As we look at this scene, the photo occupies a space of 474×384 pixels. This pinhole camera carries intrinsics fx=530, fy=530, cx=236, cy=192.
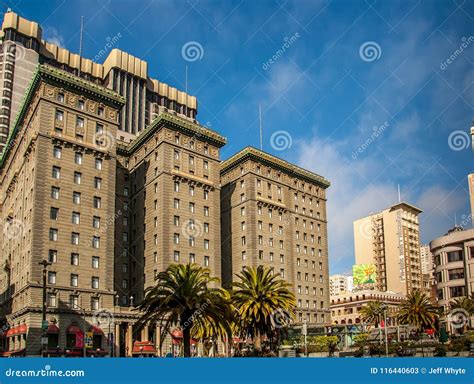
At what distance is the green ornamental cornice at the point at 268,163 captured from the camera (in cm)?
11311

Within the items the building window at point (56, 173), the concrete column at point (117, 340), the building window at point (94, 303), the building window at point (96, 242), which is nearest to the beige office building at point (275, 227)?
the concrete column at point (117, 340)

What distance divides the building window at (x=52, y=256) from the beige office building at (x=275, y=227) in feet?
137

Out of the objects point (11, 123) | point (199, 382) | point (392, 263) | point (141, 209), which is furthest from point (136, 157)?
point (392, 263)

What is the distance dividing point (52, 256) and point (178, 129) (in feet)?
115

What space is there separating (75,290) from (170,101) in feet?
351

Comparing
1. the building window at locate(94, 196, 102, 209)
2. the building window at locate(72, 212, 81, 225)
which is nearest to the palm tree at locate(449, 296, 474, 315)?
the building window at locate(94, 196, 102, 209)

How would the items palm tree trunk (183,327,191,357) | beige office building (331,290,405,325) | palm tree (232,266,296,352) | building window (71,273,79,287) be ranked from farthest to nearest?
beige office building (331,290,405,325) < building window (71,273,79,287) < palm tree (232,266,296,352) < palm tree trunk (183,327,191,357)

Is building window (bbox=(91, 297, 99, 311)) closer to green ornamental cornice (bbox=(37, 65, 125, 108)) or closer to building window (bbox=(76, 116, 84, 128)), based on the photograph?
building window (bbox=(76, 116, 84, 128))

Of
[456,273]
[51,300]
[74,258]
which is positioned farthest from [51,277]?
[456,273]

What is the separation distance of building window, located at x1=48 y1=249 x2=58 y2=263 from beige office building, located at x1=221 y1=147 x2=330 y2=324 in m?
41.7

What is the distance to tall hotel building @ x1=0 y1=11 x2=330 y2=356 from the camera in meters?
76.3

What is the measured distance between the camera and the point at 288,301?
6056 centimetres

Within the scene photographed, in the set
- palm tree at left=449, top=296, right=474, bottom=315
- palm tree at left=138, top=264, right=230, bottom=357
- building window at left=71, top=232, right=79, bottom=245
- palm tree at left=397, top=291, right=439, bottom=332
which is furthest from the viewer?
palm tree at left=449, top=296, right=474, bottom=315

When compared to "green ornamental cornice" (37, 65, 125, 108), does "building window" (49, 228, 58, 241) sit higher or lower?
lower
